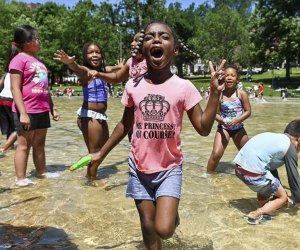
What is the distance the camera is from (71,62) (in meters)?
5.37

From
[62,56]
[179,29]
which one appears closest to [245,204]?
[62,56]

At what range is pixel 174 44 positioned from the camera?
11.6 feet

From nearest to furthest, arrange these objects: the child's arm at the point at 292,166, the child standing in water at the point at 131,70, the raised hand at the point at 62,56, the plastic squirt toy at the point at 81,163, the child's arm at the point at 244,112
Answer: the plastic squirt toy at the point at 81,163 → the child's arm at the point at 292,166 → the raised hand at the point at 62,56 → the child standing in water at the point at 131,70 → the child's arm at the point at 244,112

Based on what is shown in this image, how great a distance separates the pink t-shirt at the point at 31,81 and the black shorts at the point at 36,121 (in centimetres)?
7

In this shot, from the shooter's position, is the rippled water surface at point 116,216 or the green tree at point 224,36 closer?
the rippled water surface at point 116,216

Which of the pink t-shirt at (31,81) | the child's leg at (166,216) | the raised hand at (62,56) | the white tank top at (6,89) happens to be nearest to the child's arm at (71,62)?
the raised hand at (62,56)

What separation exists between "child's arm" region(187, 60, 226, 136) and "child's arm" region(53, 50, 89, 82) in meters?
2.20

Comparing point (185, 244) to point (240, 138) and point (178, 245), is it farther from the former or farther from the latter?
point (240, 138)

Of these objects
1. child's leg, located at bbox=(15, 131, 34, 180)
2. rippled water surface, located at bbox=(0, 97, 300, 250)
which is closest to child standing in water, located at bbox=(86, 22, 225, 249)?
rippled water surface, located at bbox=(0, 97, 300, 250)

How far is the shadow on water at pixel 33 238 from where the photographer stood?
4.19 metres

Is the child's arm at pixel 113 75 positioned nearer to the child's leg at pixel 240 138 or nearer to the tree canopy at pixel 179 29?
the child's leg at pixel 240 138

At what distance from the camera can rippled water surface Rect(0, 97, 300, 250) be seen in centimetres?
431

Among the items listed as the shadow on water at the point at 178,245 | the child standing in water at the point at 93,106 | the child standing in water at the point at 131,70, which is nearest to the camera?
the shadow on water at the point at 178,245

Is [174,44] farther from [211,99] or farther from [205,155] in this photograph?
[205,155]
